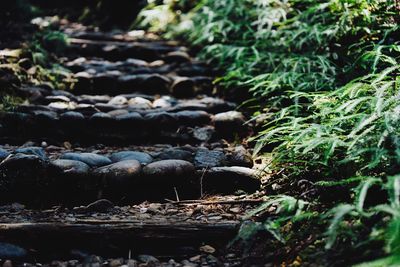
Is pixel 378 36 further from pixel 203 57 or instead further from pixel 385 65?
pixel 203 57

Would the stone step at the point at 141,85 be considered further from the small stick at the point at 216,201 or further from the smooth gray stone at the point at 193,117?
the small stick at the point at 216,201

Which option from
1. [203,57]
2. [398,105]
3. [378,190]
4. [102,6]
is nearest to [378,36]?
[398,105]

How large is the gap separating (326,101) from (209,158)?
73cm

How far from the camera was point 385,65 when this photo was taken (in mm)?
2568

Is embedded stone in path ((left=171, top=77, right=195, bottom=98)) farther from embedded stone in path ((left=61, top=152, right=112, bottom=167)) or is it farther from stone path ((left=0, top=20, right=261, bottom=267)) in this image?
embedded stone in path ((left=61, top=152, right=112, bottom=167))

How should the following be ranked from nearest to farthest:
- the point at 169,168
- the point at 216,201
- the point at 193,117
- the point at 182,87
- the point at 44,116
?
the point at 216,201, the point at 169,168, the point at 44,116, the point at 193,117, the point at 182,87

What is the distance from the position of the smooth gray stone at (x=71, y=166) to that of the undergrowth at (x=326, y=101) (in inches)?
37.8

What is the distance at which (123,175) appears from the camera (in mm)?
2102

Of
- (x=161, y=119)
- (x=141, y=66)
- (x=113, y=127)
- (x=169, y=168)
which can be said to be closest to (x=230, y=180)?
(x=169, y=168)

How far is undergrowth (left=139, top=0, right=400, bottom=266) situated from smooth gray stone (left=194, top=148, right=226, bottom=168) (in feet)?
0.77

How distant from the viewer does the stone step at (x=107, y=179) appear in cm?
208

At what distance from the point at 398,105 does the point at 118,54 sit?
3.52 m

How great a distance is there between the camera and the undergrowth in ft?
4.55

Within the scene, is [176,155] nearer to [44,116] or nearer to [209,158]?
[209,158]
